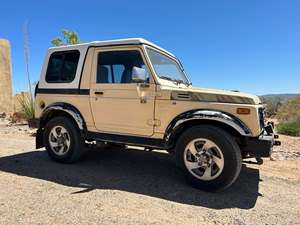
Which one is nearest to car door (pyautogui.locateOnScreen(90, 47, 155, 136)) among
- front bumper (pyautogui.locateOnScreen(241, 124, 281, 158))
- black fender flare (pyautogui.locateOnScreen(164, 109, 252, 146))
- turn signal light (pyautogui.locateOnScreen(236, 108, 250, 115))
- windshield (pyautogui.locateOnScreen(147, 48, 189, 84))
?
windshield (pyautogui.locateOnScreen(147, 48, 189, 84))

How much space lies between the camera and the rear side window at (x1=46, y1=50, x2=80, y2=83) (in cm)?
566

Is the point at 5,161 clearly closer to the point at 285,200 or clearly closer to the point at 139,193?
the point at 139,193

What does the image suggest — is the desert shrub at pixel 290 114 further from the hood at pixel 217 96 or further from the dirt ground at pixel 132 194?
the hood at pixel 217 96

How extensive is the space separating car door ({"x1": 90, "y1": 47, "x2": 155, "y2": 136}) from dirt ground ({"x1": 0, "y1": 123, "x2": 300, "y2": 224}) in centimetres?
87

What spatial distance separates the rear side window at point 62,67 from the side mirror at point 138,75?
147cm

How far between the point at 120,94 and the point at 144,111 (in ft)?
1.83

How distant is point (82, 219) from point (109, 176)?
5.53 ft

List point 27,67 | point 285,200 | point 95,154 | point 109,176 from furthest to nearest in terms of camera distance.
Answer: point 27,67 → point 95,154 → point 109,176 → point 285,200

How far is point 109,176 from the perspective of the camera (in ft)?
16.6

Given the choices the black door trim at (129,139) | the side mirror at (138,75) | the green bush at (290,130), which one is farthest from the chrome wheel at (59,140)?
the green bush at (290,130)

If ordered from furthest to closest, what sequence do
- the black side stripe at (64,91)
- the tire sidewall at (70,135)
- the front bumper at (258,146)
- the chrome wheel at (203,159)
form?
the tire sidewall at (70,135), the black side stripe at (64,91), the chrome wheel at (203,159), the front bumper at (258,146)

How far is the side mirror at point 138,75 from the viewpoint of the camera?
4730 millimetres

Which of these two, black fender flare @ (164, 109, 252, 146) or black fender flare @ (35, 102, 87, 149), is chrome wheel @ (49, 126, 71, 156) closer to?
black fender flare @ (35, 102, 87, 149)

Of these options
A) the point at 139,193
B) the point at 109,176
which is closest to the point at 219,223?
the point at 139,193
